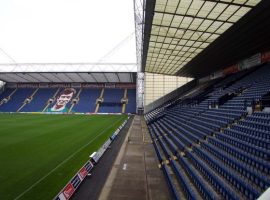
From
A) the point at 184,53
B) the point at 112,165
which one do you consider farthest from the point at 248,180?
A: the point at 184,53

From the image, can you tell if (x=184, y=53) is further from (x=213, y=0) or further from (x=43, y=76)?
(x=43, y=76)

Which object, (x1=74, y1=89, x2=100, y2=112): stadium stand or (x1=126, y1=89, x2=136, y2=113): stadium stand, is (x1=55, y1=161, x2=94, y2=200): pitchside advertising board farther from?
(x1=74, y1=89, x2=100, y2=112): stadium stand

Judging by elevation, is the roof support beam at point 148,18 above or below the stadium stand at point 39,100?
above

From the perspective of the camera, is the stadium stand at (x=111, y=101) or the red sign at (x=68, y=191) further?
the stadium stand at (x=111, y=101)

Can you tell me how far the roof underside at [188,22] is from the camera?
14.1 m

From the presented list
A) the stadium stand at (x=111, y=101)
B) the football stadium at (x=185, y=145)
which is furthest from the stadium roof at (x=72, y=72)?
the football stadium at (x=185, y=145)

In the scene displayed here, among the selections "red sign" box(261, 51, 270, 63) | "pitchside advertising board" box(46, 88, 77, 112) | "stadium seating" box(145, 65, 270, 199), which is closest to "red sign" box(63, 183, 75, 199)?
"stadium seating" box(145, 65, 270, 199)

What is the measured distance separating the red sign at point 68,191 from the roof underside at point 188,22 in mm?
10563

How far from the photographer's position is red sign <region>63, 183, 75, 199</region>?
8269 millimetres

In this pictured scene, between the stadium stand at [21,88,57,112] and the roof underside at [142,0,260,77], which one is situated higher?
the roof underside at [142,0,260,77]

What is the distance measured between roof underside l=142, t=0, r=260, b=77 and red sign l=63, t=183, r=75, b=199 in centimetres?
1056

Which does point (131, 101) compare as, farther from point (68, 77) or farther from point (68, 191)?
point (68, 191)

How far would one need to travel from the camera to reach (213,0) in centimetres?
1338

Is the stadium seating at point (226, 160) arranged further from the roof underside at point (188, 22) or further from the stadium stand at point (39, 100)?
the stadium stand at point (39, 100)
